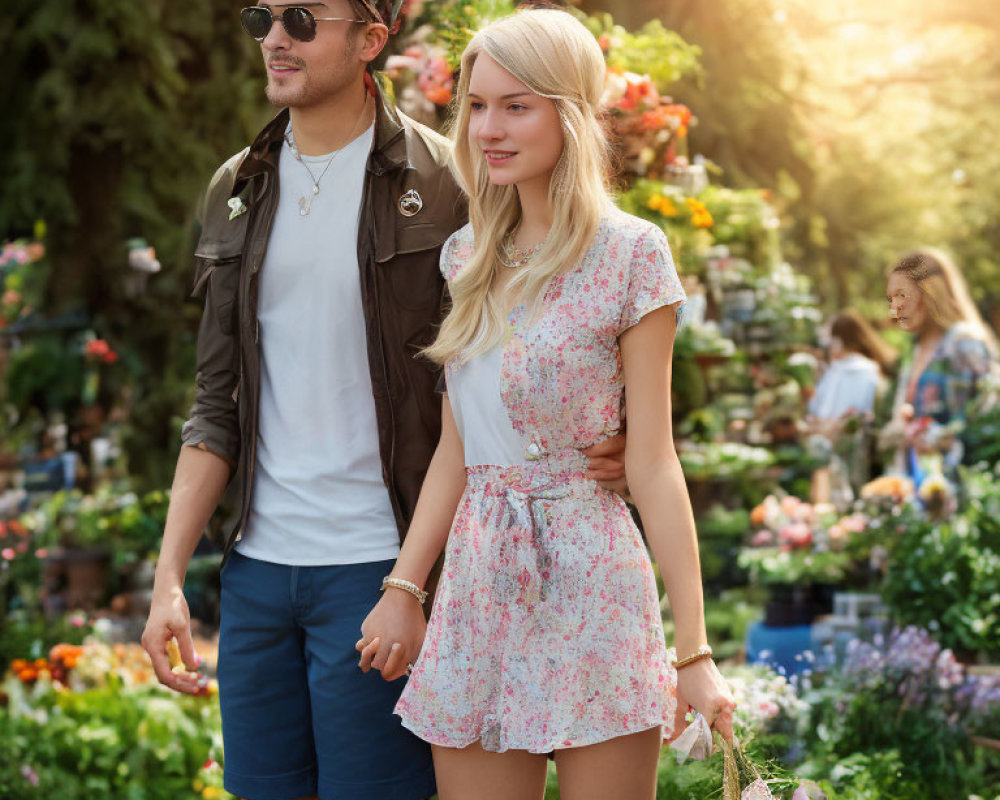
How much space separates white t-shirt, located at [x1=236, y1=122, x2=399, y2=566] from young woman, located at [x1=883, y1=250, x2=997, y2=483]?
3.08 ft

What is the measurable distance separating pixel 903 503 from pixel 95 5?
4.65m

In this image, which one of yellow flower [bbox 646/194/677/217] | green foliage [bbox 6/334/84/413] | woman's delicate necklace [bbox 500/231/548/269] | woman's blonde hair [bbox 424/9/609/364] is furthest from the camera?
green foliage [bbox 6/334/84/413]

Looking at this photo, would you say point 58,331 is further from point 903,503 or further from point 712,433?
point 903,503

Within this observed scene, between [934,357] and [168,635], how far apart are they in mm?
2452

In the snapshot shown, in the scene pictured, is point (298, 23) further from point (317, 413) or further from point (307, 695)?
point (307, 695)

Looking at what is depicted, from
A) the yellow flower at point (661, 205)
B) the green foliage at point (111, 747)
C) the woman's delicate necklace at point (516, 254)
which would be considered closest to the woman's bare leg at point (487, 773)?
the woman's delicate necklace at point (516, 254)

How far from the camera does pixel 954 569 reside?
453 cm

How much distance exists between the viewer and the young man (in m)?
2.25

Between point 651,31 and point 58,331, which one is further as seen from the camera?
point 58,331

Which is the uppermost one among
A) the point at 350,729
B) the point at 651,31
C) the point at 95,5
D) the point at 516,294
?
the point at 95,5

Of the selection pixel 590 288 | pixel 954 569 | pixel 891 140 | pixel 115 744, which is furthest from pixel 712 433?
pixel 891 140

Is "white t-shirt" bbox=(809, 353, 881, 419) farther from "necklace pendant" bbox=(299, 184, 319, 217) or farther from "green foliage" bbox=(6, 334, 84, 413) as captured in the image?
"necklace pendant" bbox=(299, 184, 319, 217)

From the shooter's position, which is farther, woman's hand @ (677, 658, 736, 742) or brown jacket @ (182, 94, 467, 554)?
brown jacket @ (182, 94, 467, 554)

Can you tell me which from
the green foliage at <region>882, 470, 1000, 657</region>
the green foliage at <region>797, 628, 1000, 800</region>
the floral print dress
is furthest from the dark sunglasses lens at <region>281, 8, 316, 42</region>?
the green foliage at <region>882, 470, 1000, 657</region>
